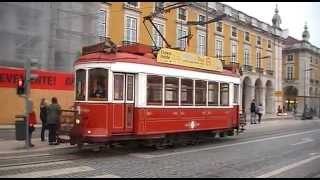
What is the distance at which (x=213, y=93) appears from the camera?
21.6 m

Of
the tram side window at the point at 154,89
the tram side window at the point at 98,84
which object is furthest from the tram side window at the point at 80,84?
the tram side window at the point at 154,89

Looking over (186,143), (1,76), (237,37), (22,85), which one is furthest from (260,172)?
(237,37)

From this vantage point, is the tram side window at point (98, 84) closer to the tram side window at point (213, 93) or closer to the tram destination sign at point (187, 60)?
the tram destination sign at point (187, 60)

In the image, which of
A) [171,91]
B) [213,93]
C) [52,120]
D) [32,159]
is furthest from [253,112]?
[32,159]

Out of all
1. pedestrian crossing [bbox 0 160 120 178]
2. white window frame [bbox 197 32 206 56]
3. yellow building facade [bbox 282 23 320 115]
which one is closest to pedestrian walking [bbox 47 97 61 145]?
pedestrian crossing [bbox 0 160 120 178]

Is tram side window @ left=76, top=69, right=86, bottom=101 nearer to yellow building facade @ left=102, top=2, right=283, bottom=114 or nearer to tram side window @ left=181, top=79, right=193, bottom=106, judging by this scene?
tram side window @ left=181, top=79, right=193, bottom=106

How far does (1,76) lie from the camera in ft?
87.4

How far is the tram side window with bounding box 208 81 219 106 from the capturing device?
21219 mm

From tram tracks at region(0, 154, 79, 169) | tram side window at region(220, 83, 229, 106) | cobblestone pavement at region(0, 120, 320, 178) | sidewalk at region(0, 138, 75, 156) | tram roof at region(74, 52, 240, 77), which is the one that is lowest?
cobblestone pavement at region(0, 120, 320, 178)

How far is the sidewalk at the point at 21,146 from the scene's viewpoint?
1789cm

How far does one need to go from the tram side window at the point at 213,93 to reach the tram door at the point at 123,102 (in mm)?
Result: 4763

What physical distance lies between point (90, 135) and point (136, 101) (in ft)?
6.18

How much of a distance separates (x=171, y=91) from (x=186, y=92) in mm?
1051

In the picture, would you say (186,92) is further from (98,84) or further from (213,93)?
(98,84)
